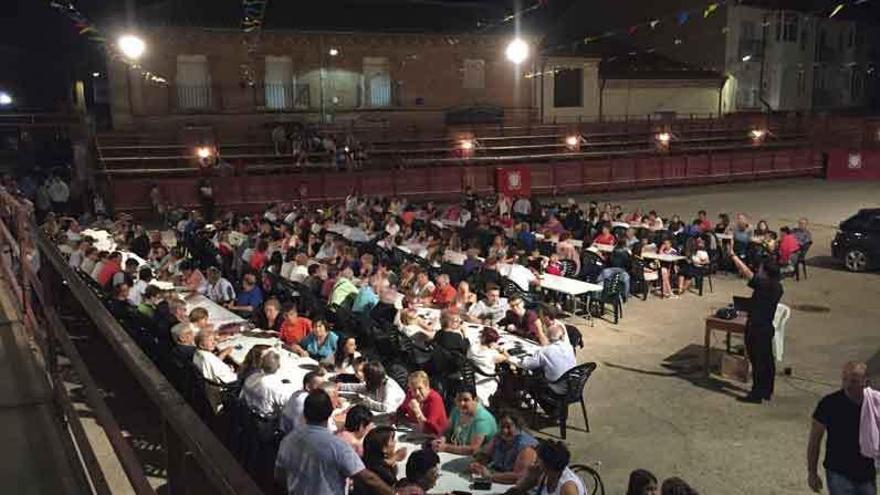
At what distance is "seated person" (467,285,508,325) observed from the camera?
451 inches

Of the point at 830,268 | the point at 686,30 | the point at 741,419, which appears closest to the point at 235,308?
the point at 741,419

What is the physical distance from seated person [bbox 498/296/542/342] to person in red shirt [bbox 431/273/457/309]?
106 cm

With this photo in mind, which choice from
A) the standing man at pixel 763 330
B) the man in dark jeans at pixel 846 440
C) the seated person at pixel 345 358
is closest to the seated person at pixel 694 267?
the standing man at pixel 763 330

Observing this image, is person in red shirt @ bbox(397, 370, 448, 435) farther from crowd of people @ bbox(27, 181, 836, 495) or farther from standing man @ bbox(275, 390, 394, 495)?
standing man @ bbox(275, 390, 394, 495)

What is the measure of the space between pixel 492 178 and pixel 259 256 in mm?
19069

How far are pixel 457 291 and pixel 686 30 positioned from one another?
42.5 meters

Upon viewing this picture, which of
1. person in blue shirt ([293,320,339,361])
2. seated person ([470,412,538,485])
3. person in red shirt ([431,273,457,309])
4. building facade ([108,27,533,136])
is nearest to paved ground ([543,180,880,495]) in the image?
seated person ([470,412,538,485])

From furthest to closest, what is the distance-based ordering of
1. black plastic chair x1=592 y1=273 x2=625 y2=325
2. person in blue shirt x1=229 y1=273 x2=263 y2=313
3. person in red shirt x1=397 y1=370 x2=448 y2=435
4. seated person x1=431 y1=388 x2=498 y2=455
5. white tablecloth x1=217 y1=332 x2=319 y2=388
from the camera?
black plastic chair x1=592 y1=273 x2=625 y2=325 → person in blue shirt x1=229 y1=273 x2=263 y2=313 → white tablecloth x1=217 y1=332 x2=319 y2=388 → person in red shirt x1=397 y1=370 x2=448 y2=435 → seated person x1=431 y1=388 x2=498 y2=455

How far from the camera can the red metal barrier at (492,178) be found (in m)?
28.0

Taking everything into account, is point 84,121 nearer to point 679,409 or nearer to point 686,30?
point 679,409

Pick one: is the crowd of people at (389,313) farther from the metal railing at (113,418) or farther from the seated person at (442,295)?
the metal railing at (113,418)

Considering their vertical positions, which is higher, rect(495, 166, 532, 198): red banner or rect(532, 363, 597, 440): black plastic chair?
rect(495, 166, 532, 198): red banner

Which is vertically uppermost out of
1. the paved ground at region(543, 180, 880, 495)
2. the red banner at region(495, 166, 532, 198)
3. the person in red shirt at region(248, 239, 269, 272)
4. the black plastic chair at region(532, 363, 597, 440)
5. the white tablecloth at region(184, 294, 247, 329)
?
the red banner at region(495, 166, 532, 198)

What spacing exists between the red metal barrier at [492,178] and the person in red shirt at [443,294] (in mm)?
17926
